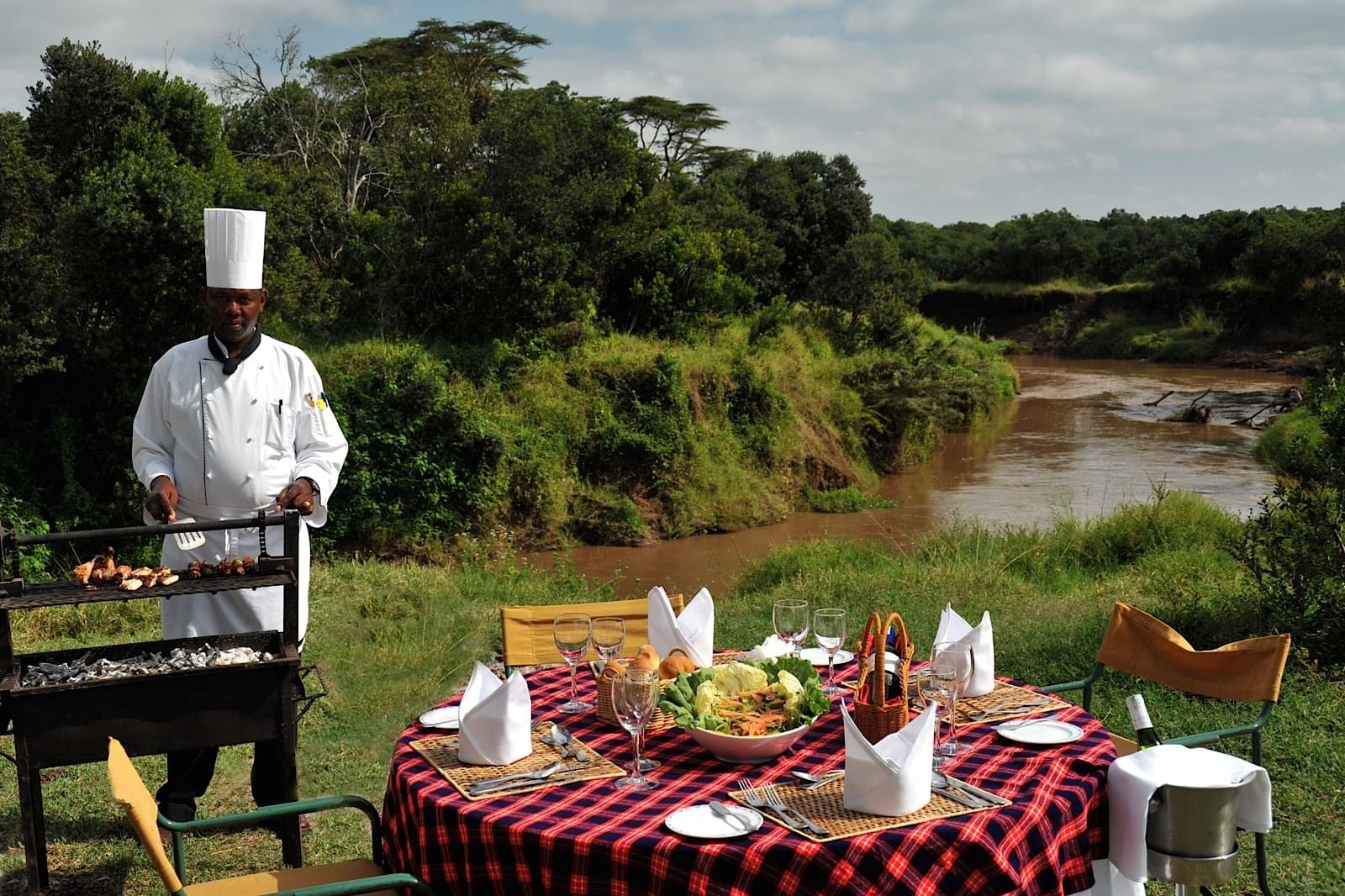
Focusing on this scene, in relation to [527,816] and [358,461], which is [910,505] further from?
[527,816]

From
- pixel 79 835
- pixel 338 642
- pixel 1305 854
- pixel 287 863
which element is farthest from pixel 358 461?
pixel 1305 854

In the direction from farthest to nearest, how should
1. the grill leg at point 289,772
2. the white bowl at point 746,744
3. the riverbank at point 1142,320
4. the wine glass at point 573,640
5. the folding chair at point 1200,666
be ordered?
the riverbank at point 1142,320 < the grill leg at point 289,772 < the folding chair at point 1200,666 < the wine glass at point 573,640 < the white bowl at point 746,744

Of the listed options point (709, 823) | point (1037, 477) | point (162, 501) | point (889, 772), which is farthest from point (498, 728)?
point (1037, 477)

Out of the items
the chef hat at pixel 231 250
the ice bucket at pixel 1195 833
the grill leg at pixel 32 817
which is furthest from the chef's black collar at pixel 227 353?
the ice bucket at pixel 1195 833

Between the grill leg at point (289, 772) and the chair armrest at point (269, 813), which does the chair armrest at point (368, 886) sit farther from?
the grill leg at point (289, 772)

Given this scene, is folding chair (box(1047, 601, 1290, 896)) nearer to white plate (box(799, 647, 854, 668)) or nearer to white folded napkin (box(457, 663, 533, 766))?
white plate (box(799, 647, 854, 668))

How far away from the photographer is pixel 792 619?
3.37m

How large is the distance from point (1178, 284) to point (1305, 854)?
4671 centimetres

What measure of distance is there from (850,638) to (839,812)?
12.1ft

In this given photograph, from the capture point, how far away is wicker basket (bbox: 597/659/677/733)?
3066 millimetres

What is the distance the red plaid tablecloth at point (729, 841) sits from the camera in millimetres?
2303

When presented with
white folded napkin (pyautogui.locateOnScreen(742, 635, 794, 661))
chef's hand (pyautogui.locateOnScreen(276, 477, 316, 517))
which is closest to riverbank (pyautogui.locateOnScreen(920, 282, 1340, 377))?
white folded napkin (pyautogui.locateOnScreen(742, 635, 794, 661))

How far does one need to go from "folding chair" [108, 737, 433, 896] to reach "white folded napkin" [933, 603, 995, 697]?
1.57 meters

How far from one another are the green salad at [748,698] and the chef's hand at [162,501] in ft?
6.66
